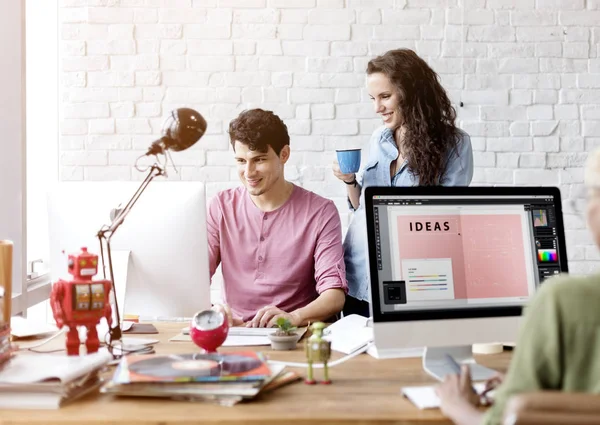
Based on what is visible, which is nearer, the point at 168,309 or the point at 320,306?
the point at 168,309

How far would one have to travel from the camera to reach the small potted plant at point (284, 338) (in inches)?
69.2

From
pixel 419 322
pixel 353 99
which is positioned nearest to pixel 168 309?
pixel 419 322

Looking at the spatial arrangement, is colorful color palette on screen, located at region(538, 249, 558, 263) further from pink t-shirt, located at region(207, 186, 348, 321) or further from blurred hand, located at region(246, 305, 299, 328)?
pink t-shirt, located at region(207, 186, 348, 321)

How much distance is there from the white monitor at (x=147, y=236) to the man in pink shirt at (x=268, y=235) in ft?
1.79

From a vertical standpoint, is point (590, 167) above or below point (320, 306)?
above

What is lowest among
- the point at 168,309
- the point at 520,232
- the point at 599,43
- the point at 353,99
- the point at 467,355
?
the point at 467,355

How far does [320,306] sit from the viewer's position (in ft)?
7.47

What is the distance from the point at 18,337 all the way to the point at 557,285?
4.73 ft

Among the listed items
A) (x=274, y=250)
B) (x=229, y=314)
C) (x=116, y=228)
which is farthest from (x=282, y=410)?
(x=274, y=250)

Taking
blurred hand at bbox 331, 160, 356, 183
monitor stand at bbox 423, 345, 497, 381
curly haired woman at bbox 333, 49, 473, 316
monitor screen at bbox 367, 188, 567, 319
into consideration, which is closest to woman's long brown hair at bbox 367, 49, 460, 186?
curly haired woman at bbox 333, 49, 473, 316

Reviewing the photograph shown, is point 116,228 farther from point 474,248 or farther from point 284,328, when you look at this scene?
point 474,248

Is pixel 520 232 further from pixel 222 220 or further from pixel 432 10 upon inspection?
pixel 432 10

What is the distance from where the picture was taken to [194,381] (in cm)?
132

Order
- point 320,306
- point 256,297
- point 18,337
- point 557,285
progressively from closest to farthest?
point 557,285 < point 18,337 < point 320,306 < point 256,297
